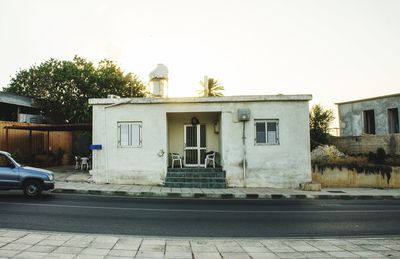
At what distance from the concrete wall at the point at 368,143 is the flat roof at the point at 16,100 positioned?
87.9ft

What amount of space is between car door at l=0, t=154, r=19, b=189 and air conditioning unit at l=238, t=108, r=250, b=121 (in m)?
10.5

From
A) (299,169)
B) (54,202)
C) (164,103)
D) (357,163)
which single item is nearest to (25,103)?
(164,103)

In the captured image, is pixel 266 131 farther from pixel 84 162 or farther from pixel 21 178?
pixel 84 162

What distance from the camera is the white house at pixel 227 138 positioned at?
16469 mm

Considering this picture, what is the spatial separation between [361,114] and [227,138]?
58.5ft

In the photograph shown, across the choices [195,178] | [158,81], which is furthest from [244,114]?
[158,81]

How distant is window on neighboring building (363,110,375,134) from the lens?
1110 inches

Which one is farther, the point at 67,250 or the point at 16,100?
the point at 16,100

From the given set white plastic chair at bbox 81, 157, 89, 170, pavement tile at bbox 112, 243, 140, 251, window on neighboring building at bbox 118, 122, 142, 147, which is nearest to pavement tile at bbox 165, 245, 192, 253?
pavement tile at bbox 112, 243, 140, 251

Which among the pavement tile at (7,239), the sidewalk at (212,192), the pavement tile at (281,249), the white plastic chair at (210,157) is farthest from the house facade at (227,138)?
the pavement tile at (7,239)

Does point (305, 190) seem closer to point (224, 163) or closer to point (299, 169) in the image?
point (299, 169)

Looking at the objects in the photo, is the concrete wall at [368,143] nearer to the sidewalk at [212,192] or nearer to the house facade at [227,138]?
the sidewalk at [212,192]

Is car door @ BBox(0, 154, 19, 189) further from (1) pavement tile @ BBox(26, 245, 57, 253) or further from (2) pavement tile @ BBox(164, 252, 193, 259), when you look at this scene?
(2) pavement tile @ BBox(164, 252, 193, 259)

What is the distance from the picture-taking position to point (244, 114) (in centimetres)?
1639
